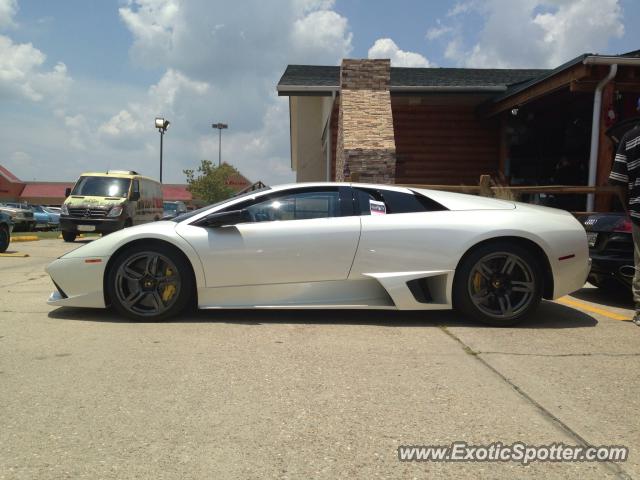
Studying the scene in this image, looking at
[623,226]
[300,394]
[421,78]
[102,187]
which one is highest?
[421,78]

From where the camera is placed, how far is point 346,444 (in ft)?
7.09

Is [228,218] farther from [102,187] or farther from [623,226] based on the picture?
[102,187]

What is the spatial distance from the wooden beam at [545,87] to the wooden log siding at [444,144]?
1.18 metres

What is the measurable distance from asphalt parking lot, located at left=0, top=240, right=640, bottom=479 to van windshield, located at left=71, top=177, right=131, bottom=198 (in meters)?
10.6

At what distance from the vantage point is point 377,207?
14.4 ft

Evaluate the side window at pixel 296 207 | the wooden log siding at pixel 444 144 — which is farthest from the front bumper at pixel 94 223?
the side window at pixel 296 207

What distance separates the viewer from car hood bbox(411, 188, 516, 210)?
4.36 m

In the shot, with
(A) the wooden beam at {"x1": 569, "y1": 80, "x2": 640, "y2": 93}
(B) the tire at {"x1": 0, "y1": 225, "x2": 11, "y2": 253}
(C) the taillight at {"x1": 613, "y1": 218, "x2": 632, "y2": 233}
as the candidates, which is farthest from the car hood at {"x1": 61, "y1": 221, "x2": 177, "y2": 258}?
(A) the wooden beam at {"x1": 569, "y1": 80, "x2": 640, "y2": 93}

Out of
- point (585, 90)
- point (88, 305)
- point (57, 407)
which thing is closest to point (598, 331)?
point (57, 407)

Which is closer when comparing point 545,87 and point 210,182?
point 545,87

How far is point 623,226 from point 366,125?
19.2 feet

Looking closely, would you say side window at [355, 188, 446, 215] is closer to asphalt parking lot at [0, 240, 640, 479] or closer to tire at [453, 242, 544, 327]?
tire at [453, 242, 544, 327]

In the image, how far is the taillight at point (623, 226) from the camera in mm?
4930

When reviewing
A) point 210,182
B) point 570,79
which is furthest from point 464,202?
point 210,182
